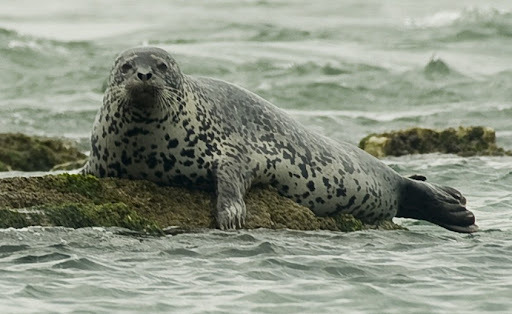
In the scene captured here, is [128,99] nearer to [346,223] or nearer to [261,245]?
[261,245]

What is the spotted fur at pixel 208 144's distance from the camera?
329 inches

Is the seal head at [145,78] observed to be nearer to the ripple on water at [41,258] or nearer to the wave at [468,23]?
the ripple on water at [41,258]

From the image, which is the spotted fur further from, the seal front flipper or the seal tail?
the seal tail

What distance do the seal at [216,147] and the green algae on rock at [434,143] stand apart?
5.85m

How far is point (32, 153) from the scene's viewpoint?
14398mm

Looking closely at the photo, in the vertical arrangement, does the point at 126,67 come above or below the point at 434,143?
above

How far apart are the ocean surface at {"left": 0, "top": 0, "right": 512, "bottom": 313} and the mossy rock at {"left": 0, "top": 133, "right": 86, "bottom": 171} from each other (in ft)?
2.80

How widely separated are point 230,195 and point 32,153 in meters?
6.46

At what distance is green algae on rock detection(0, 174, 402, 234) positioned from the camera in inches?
311

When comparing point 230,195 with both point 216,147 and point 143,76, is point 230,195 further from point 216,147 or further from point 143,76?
point 143,76

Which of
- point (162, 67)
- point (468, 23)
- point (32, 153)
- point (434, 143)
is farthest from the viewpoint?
point (468, 23)

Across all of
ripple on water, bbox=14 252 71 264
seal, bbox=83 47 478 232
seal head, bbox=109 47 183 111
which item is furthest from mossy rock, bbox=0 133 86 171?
ripple on water, bbox=14 252 71 264

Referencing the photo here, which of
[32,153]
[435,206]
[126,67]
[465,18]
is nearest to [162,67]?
[126,67]

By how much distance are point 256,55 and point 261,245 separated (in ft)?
62.6
